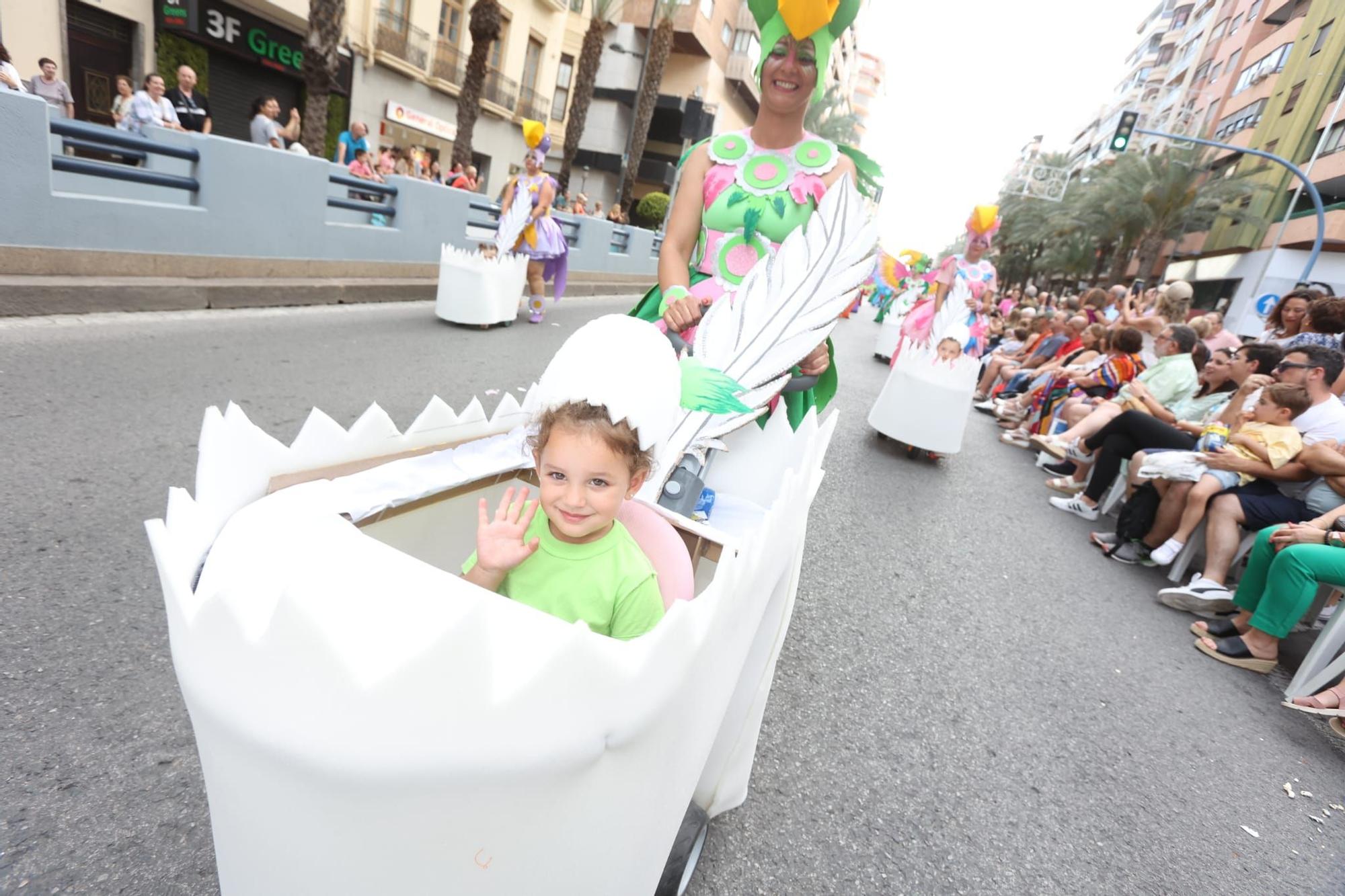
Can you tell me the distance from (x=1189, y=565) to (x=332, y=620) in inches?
196

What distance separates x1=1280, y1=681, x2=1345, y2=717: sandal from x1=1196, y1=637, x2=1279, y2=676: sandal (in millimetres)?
301

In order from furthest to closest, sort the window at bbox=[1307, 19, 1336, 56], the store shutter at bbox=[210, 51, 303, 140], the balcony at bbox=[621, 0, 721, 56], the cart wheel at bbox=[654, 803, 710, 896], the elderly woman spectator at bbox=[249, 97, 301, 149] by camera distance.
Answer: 1. the balcony at bbox=[621, 0, 721, 56]
2. the window at bbox=[1307, 19, 1336, 56]
3. the store shutter at bbox=[210, 51, 303, 140]
4. the elderly woman spectator at bbox=[249, 97, 301, 149]
5. the cart wheel at bbox=[654, 803, 710, 896]

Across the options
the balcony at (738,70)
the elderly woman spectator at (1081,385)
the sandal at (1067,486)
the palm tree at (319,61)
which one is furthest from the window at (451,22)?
the sandal at (1067,486)

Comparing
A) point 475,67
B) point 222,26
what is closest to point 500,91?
point 222,26

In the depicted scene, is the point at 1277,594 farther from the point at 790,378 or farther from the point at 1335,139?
the point at 1335,139

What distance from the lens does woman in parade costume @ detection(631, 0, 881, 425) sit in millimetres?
1999

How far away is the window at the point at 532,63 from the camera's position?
899 inches

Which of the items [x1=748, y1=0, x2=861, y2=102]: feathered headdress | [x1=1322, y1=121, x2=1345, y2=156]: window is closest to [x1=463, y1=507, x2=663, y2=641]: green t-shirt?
[x1=748, y1=0, x2=861, y2=102]: feathered headdress

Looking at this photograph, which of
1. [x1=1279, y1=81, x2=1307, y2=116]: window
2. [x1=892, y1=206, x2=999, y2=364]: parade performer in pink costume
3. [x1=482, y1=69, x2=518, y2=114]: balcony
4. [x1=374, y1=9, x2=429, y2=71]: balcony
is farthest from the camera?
[x1=1279, y1=81, x2=1307, y2=116]: window

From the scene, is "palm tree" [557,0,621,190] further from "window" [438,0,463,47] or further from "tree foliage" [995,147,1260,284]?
"tree foliage" [995,147,1260,284]

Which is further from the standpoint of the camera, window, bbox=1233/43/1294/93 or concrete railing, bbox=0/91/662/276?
window, bbox=1233/43/1294/93

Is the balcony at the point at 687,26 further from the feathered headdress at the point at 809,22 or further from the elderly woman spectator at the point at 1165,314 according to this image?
the feathered headdress at the point at 809,22

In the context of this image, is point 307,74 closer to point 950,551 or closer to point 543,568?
point 950,551

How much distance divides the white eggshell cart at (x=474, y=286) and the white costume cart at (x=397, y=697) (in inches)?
223
